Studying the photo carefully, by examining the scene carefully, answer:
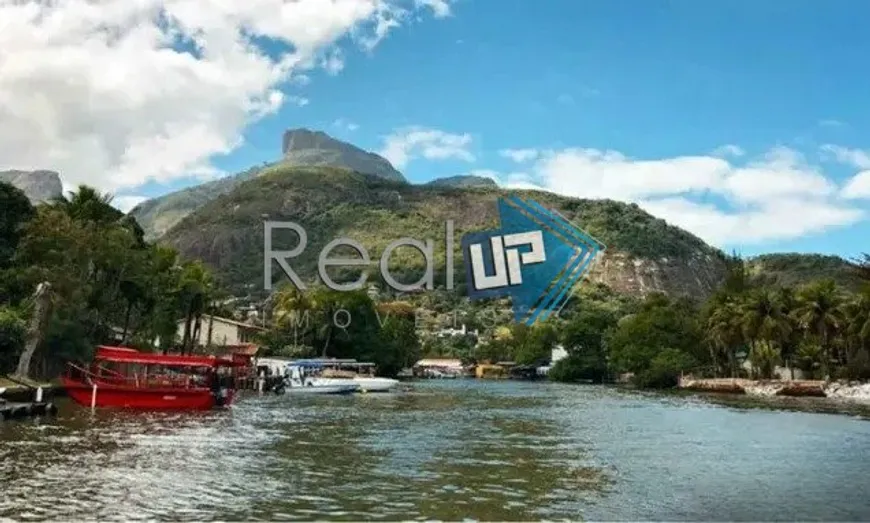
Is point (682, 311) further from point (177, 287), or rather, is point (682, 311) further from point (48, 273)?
point (48, 273)

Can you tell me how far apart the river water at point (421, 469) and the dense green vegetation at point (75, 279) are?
11693 mm

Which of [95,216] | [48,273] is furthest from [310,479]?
[95,216]

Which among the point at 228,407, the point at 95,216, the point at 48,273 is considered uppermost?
the point at 95,216

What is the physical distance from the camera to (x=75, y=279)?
52094mm

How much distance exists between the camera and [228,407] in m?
45.8

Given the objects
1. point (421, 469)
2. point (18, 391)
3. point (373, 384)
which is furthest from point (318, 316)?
point (421, 469)

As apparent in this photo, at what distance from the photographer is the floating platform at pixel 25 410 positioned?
98.4 ft

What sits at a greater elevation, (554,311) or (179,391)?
(554,311)

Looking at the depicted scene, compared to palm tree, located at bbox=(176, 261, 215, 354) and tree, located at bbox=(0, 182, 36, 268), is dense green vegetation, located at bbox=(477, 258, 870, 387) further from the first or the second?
tree, located at bbox=(0, 182, 36, 268)

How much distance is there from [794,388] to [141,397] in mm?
52882

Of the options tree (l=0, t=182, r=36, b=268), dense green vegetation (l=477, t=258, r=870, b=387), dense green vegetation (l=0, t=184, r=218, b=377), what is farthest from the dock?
dense green vegetation (l=477, t=258, r=870, b=387)

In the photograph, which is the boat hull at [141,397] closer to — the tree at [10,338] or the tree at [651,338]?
the tree at [10,338]

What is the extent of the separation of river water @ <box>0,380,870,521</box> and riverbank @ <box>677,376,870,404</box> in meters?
29.5

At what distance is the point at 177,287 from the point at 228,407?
95.2ft
